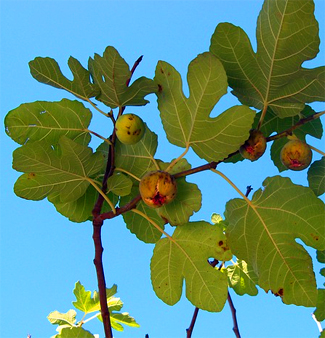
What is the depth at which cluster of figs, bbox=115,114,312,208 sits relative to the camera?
151cm

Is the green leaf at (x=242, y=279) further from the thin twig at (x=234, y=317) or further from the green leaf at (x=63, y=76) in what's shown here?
the green leaf at (x=63, y=76)

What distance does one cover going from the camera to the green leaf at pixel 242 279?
2764 millimetres

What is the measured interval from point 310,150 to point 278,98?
0.80ft

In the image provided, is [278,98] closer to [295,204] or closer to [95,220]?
[295,204]

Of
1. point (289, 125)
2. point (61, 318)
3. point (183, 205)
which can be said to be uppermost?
point (289, 125)

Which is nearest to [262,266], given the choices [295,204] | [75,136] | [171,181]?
[295,204]

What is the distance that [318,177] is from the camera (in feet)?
6.12

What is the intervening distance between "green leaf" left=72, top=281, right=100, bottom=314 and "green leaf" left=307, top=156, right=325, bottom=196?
1.87 metres

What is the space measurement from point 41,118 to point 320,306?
1956 mm

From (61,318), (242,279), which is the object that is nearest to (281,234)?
(242,279)

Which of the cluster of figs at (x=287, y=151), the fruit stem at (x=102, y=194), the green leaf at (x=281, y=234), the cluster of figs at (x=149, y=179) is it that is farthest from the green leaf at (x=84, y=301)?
the cluster of figs at (x=287, y=151)

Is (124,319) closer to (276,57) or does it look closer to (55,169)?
(55,169)

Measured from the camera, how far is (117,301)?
3.10 m

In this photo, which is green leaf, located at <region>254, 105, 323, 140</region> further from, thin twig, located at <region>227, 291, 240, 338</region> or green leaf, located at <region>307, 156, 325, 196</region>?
thin twig, located at <region>227, 291, 240, 338</region>
